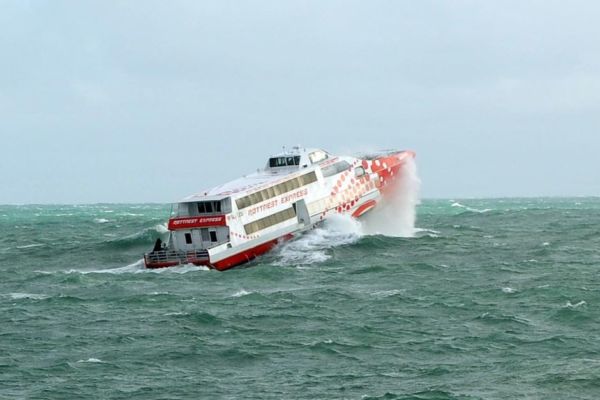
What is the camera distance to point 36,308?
41750 millimetres

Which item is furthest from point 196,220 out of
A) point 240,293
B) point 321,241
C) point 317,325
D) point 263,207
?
point 317,325

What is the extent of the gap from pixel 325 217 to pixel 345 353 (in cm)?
2860

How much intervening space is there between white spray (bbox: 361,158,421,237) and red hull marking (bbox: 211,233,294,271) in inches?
411

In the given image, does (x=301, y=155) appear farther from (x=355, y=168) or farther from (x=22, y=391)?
(x=22, y=391)

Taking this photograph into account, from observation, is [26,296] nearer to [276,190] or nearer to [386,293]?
[386,293]

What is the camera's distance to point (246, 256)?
54.8 m

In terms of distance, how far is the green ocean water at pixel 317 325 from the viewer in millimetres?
28516

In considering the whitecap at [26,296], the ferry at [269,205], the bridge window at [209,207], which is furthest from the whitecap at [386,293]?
the whitecap at [26,296]

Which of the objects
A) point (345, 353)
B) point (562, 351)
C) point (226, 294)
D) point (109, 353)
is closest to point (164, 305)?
point (226, 294)

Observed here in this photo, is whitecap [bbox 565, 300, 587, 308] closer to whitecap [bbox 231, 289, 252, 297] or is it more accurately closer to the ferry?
whitecap [bbox 231, 289, 252, 297]

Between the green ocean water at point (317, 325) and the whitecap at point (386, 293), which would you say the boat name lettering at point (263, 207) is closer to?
the green ocean water at point (317, 325)

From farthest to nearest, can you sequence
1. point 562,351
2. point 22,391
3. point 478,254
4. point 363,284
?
point 478,254 < point 363,284 < point 562,351 < point 22,391

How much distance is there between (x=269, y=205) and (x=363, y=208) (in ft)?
30.3

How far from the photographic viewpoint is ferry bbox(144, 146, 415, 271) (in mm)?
53844
